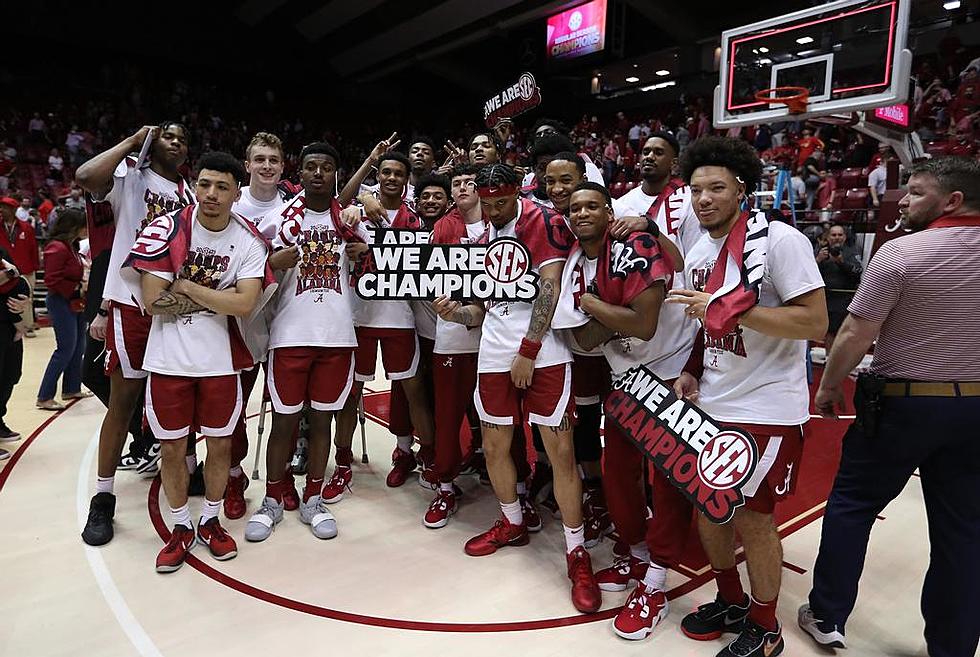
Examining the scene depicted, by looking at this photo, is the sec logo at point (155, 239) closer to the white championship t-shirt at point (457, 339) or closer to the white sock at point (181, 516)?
the white sock at point (181, 516)

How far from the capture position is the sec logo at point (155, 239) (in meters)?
3.06

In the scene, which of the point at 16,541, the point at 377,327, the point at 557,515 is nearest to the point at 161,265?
the point at 377,327

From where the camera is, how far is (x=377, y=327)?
4.05 m

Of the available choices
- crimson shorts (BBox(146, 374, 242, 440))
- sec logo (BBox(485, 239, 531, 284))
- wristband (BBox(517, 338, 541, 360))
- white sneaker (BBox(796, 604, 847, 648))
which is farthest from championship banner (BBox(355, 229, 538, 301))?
white sneaker (BBox(796, 604, 847, 648))

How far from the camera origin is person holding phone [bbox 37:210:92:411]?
5.75 metres

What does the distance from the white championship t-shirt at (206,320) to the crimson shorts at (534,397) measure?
130 cm

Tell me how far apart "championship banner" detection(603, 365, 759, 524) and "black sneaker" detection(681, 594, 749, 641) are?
0.73 meters

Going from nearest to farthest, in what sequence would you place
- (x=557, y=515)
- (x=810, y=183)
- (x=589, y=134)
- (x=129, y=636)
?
(x=129, y=636) < (x=557, y=515) < (x=810, y=183) < (x=589, y=134)

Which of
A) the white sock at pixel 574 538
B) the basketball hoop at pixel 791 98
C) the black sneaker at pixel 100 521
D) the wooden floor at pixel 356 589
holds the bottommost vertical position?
the wooden floor at pixel 356 589

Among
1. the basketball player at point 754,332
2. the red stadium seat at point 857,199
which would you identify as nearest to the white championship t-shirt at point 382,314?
the basketball player at point 754,332

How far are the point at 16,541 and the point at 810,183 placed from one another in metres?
11.4

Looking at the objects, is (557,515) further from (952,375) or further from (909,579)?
(952,375)

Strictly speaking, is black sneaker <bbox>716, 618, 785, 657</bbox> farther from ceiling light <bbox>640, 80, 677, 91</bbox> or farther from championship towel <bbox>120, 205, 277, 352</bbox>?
ceiling light <bbox>640, 80, 677, 91</bbox>

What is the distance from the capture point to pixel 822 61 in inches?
227
